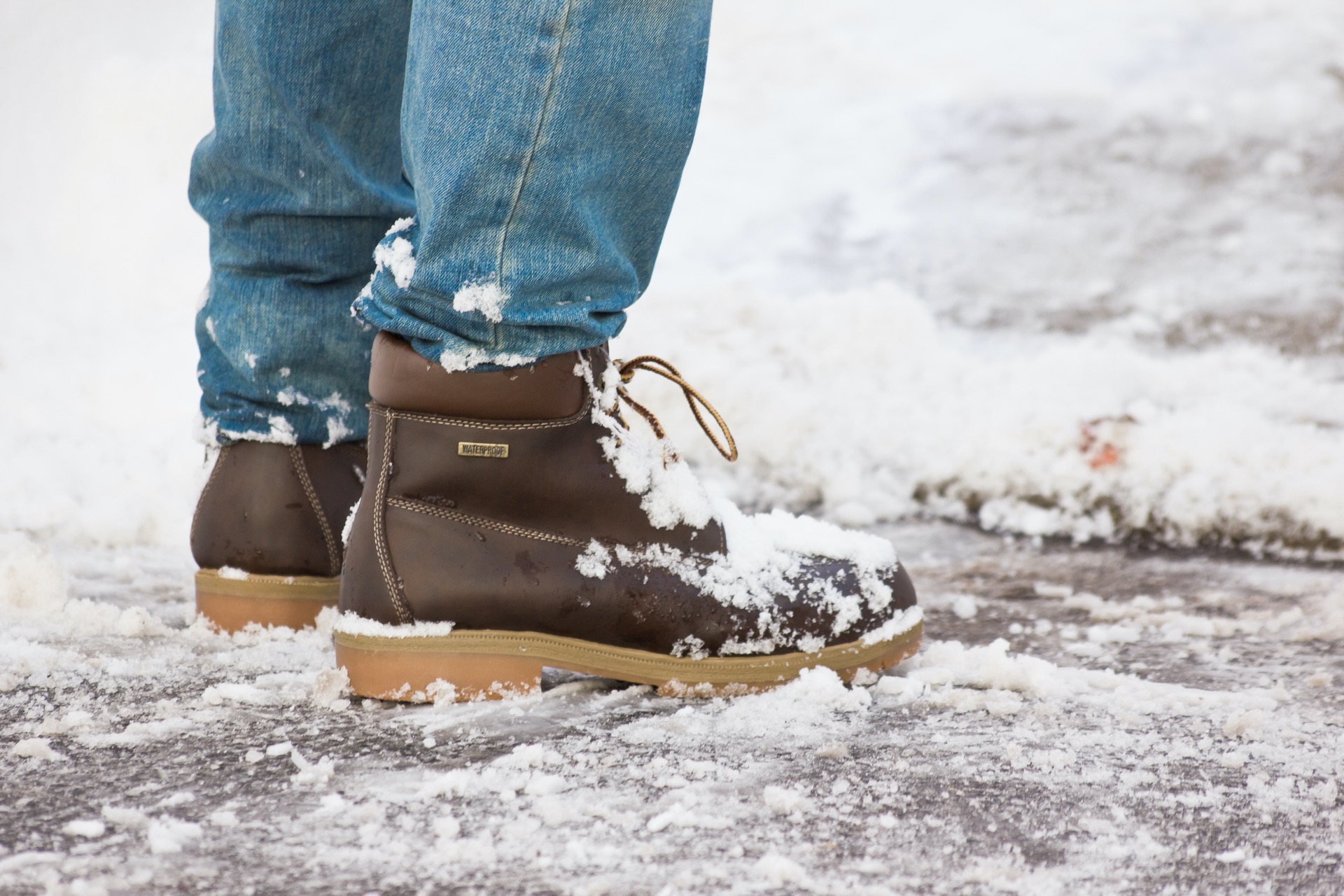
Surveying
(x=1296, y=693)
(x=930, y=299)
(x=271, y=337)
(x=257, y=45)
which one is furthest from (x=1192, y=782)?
(x=930, y=299)

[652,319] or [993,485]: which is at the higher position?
[652,319]

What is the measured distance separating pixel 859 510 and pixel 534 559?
1.04 metres

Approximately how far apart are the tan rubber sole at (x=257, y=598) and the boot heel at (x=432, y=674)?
0.22 metres

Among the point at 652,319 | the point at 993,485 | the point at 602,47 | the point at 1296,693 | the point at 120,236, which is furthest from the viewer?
the point at 120,236

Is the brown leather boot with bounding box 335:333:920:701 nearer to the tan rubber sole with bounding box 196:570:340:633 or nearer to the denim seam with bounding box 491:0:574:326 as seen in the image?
the denim seam with bounding box 491:0:574:326

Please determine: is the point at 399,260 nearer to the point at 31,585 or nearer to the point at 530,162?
the point at 530,162

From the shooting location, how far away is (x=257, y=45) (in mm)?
1159

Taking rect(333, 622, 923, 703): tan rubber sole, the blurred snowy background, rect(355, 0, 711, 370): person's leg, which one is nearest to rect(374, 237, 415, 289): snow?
rect(355, 0, 711, 370): person's leg

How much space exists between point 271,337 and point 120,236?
2272 mm

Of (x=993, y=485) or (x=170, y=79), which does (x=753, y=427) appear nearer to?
(x=993, y=485)

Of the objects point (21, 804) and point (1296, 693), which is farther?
point (1296, 693)

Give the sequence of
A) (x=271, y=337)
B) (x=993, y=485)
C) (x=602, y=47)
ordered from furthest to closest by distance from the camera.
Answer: (x=993, y=485) → (x=271, y=337) → (x=602, y=47)

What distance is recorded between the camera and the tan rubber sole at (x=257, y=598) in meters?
1.23

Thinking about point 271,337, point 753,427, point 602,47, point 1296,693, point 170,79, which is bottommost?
point 1296,693
